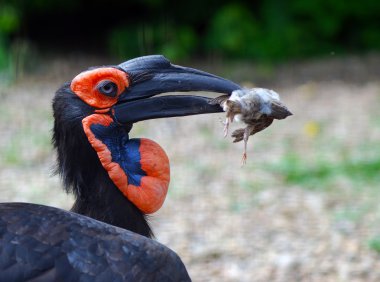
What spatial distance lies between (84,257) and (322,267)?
7.00 feet

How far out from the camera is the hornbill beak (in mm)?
3027

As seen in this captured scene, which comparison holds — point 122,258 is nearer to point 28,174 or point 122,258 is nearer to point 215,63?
point 28,174

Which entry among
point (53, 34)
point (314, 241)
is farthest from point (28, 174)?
point (53, 34)

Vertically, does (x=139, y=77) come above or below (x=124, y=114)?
above

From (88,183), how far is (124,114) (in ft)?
0.82

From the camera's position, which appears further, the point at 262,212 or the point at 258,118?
the point at 262,212

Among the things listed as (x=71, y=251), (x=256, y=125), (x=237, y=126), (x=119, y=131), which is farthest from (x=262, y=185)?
(x=71, y=251)

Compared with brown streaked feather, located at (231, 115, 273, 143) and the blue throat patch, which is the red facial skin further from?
brown streaked feather, located at (231, 115, 273, 143)

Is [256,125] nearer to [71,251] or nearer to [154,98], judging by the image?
[154,98]

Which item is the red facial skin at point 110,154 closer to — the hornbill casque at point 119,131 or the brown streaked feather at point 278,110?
the hornbill casque at point 119,131

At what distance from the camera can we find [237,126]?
18.9 ft

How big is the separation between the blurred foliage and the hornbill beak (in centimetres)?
649

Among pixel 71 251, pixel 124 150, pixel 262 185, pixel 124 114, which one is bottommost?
pixel 262 185

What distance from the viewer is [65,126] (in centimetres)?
300
